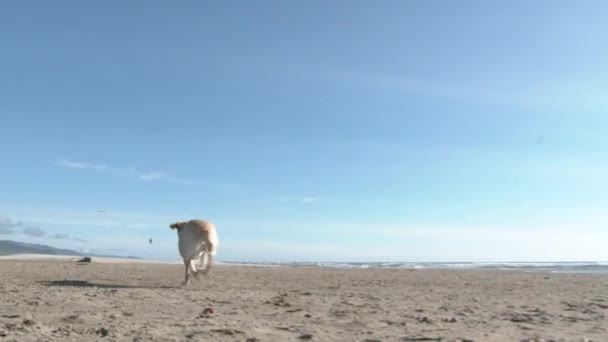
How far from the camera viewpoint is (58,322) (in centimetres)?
831

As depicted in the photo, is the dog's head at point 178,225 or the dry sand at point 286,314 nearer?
the dry sand at point 286,314

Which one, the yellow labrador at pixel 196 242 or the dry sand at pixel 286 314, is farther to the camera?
the yellow labrador at pixel 196 242

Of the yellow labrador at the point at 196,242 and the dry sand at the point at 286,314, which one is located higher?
the yellow labrador at the point at 196,242

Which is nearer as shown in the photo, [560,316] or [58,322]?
[58,322]

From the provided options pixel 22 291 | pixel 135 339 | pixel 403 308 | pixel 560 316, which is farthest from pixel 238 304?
pixel 560 316

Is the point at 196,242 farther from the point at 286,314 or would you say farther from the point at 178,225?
the point at 286,314

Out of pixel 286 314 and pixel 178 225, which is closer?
pixel 286 314

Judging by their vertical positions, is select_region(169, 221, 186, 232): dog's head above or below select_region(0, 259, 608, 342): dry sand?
above

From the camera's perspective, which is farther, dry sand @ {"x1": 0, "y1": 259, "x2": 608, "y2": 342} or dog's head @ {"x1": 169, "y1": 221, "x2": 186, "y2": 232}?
dog's head @ {"x1": 169, "y1": 221, "x2": 186, "y2": 232}

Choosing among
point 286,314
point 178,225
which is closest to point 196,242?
point 178,225

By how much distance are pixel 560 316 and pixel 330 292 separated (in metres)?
5.35

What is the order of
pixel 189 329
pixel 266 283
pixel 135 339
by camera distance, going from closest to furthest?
1. pixel 135 339
2. pixel 189 329
3. pixel 266 283

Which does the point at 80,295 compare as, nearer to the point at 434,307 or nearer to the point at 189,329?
the point at 189,329

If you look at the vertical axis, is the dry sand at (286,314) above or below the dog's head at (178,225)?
below
